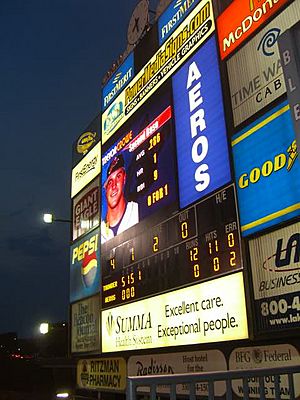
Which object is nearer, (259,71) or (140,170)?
(259,71)

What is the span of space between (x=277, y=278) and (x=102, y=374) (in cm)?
484

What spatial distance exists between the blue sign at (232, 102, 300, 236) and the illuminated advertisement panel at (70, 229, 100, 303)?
171 inches

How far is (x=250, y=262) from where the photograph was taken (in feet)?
16.1

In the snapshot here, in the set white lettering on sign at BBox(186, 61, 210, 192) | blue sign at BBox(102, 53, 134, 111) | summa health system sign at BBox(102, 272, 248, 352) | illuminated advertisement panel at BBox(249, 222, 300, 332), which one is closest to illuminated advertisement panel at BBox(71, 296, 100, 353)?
summa health system sign at BBox(102, 272, 248, 352)

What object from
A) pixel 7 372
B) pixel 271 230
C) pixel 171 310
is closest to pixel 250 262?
pixel 271 230

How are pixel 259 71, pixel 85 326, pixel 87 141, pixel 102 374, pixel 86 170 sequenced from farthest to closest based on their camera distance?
pixel 87 141 < pixel 86 170 < pixel 85 326 < pixel 102 374 < pixel 259 71

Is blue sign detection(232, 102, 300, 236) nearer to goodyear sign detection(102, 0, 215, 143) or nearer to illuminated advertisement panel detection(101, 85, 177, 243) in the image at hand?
illuminated advertisement panel detection(101, 85, 177, 243)

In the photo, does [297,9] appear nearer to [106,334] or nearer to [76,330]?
[106,334]

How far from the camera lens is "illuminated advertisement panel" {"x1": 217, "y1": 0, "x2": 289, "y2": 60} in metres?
5.44

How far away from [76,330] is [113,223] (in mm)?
2647

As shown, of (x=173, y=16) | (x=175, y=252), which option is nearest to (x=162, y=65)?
(x=173, y=16)

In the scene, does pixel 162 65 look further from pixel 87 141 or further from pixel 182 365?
pixel 182 365

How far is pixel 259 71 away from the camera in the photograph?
208 inches

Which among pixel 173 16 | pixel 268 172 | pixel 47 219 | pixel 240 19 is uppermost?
pixel 173 16
